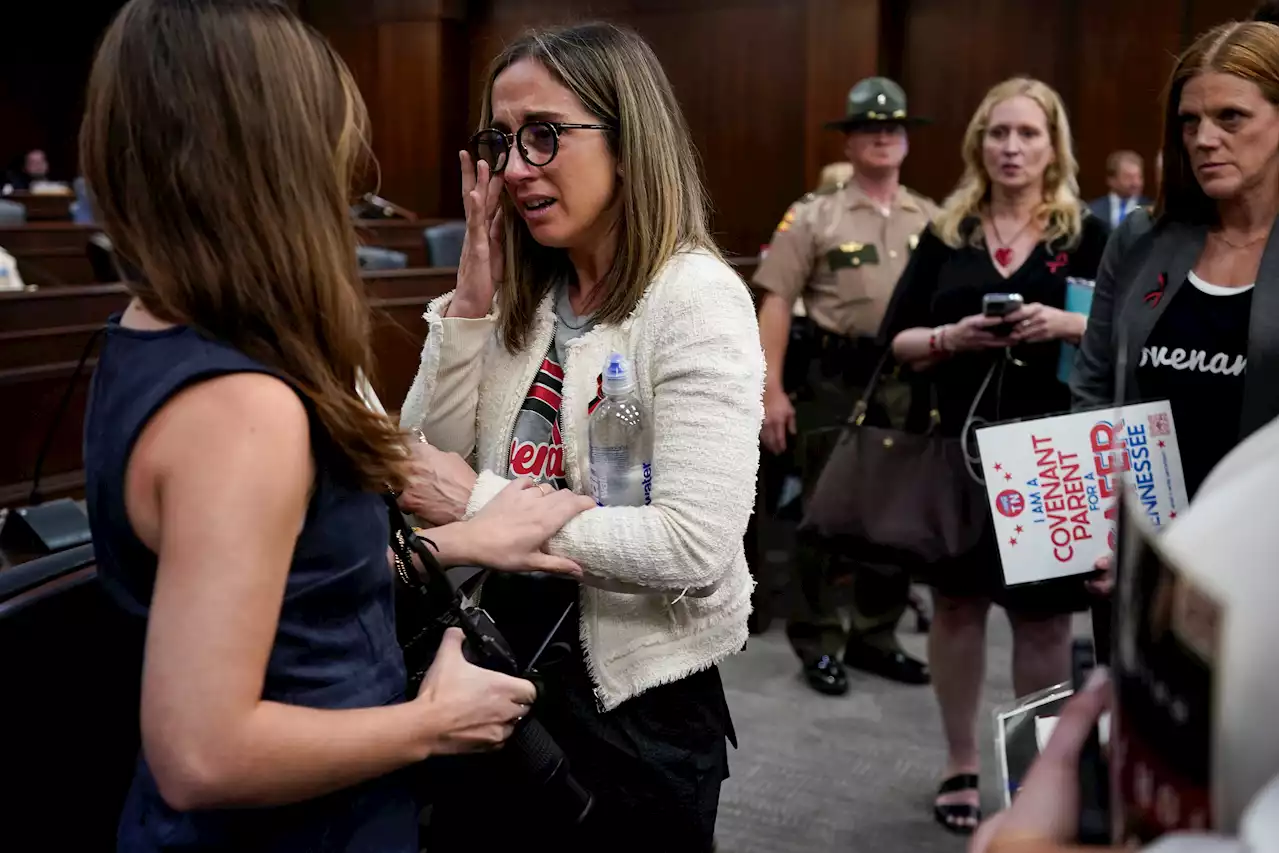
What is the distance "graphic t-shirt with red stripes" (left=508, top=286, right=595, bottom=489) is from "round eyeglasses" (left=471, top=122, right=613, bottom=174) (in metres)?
0.20

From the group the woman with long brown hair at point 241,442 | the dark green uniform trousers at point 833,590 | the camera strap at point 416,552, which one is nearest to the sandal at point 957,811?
the dark green uniform trousers at point 833,590

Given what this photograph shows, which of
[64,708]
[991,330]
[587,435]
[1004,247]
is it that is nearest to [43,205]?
[1004,247]

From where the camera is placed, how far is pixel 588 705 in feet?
4.43

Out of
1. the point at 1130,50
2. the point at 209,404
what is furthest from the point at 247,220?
the point at 1130,50

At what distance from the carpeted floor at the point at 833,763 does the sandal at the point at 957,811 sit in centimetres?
2

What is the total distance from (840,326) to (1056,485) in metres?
1.77

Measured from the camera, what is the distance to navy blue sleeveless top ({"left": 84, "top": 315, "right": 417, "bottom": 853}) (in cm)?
86

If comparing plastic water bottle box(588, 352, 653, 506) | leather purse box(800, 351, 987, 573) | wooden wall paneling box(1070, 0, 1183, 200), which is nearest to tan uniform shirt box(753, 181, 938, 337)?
leather purse box(800, 351, 987, 573)

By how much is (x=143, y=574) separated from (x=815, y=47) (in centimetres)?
811

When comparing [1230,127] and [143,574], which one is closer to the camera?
[143,574]

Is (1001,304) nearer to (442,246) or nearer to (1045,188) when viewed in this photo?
(1045,188)

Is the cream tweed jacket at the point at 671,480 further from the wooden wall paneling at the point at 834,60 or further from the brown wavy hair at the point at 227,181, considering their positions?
the wooden wall paneling at the point at 834,60

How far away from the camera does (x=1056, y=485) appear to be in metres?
1.67

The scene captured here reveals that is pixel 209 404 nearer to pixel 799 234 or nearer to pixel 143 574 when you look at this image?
pixel 143 574
